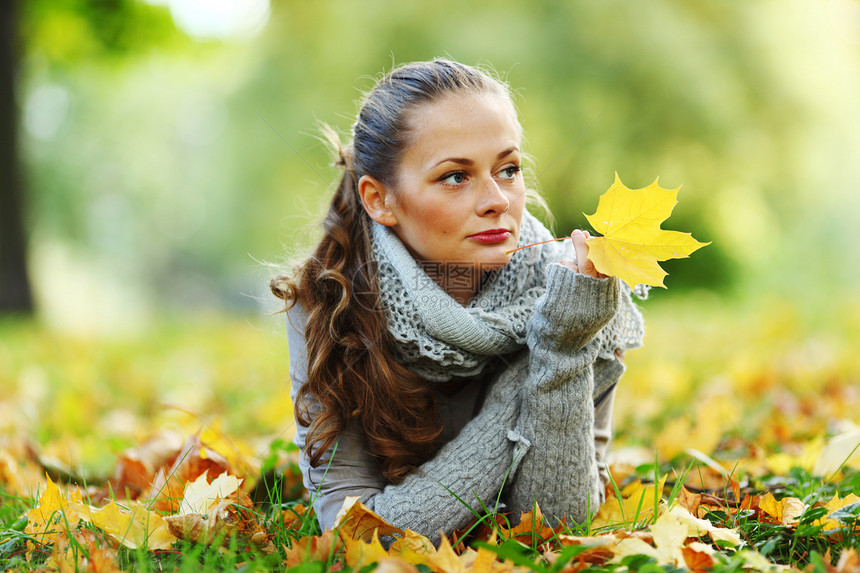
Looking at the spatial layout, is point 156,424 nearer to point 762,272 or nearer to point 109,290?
point 762,272

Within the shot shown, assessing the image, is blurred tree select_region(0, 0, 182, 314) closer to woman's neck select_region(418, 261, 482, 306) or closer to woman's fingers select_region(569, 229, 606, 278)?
woman's neck select_region(418, 261, 482, 306)

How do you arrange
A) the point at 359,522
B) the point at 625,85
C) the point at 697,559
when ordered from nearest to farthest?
the point at 697,559 < the point at 359,522 < the point at 625,85

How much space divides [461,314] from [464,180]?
1.08 ft

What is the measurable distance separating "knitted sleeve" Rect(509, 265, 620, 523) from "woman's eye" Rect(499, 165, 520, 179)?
327mm

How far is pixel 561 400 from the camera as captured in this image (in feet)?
5.60

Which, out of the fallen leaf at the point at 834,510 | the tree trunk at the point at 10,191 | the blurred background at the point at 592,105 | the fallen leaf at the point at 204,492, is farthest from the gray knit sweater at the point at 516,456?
the tree trunk at the point at 10,191

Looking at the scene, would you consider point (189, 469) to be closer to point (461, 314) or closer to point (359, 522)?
point (359, 522)

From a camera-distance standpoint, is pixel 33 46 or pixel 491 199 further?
pixel 33 46

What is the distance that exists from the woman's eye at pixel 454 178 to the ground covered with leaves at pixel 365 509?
0.71m

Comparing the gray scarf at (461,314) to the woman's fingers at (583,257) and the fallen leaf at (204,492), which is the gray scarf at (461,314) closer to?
the woman's fingers at (583,257)

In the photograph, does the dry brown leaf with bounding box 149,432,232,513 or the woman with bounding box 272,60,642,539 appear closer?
the woman with bounding box 272,60,642,539

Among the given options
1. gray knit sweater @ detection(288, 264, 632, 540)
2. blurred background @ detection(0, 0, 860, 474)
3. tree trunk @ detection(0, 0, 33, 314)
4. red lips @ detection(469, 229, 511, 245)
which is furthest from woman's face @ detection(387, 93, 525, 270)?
tree trunk @ detection(0, 0, 33, 314)

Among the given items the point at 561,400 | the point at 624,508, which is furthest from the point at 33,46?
the point at 624,508

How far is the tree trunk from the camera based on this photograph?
873cm
